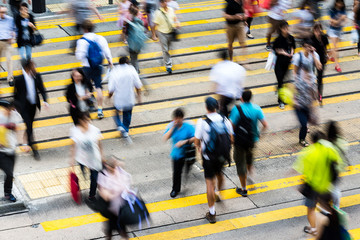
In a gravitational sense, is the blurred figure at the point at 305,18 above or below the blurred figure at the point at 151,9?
above

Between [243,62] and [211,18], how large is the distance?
3.45 m

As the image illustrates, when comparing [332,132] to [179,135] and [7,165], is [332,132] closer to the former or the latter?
[179,135]

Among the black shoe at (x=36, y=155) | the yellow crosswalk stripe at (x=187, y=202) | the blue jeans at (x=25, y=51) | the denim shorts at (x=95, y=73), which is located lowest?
the black shoe at (x=36, y=155)

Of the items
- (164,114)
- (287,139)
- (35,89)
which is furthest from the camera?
(164,114)

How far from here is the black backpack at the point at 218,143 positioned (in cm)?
914

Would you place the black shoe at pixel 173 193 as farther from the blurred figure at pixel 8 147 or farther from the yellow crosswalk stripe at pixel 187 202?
the blurred figure at pixel 8 147

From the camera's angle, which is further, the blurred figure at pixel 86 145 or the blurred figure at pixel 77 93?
the blurred figure at pixel 77 93

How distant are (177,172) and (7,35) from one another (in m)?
5.74

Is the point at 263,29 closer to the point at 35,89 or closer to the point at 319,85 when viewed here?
the point at 319,85

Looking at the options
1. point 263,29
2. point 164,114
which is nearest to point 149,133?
point 164,114

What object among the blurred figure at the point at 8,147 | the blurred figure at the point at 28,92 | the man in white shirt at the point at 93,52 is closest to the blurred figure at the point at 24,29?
the man in white shirt at the point at 93,52

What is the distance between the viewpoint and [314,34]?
1326cm

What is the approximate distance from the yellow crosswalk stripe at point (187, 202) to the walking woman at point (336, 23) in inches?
181

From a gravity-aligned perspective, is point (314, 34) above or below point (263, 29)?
above
